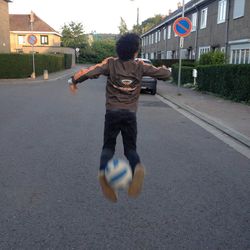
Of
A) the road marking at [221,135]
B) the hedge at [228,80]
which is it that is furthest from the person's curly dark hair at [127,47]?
the hedge at [228,80]

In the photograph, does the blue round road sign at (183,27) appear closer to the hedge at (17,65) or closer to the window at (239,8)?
the window at (239,8)

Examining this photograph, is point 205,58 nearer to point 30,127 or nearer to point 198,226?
point 30,127

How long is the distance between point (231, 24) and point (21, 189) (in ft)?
71.2

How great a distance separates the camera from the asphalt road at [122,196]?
3529 millimetres

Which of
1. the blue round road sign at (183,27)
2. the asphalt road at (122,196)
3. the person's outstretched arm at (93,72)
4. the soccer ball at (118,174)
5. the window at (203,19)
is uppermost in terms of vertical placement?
the window at (203,19)

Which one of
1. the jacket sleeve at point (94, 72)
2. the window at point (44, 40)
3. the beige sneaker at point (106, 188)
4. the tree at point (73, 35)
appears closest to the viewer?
the beige sneaker at point (106, 188)

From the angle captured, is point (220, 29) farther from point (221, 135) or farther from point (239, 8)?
point (221, 135)

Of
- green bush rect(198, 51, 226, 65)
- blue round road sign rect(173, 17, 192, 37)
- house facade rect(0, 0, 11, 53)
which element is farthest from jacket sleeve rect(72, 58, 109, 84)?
house facade rect(0, 0, 11, 53)

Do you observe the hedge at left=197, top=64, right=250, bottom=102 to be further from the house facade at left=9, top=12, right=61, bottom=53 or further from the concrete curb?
the house facade at left=9, top=12, right=61, bottom=53

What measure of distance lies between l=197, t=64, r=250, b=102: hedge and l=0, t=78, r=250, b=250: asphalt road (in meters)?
5.98

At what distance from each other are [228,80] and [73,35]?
251ft

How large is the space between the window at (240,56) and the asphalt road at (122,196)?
14.6 m

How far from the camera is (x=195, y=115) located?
11.9 meters

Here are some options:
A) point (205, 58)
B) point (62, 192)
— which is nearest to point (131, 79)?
point (62, 192)
